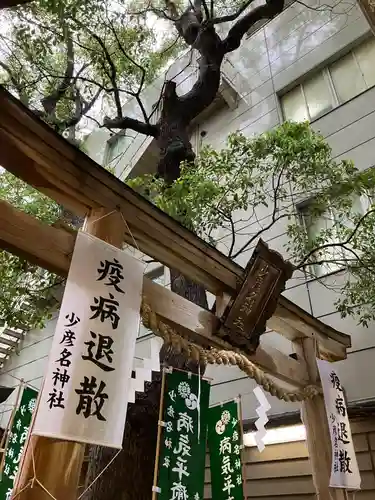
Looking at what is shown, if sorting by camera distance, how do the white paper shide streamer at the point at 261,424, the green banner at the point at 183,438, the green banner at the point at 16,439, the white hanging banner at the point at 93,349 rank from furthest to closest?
the green banner at the point at 16,439 < the white paper shide streamer at the point at 261,424 < the green banner at the point at 183,438 < the white hanging banner at the point at 93,349

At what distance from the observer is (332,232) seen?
8227 millimetres

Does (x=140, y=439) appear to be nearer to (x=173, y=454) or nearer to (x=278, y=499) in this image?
(x=173, y=454)

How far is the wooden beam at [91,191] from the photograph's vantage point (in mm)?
3201

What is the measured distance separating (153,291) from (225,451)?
2.62 metres

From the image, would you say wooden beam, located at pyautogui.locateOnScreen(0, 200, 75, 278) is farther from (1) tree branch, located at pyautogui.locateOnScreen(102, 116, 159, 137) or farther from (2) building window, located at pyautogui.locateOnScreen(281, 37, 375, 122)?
(2) building window, located at pyautogui.locateOnScreen(281, 37, 375, 122)

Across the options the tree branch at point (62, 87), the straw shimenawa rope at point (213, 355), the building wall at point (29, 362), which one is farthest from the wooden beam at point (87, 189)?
the building wall at point (29, 362)

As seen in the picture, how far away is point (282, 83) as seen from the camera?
439 inches

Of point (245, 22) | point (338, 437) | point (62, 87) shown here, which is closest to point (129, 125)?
point (62, 87)

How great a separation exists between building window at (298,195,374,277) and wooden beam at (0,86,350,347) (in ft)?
12.3

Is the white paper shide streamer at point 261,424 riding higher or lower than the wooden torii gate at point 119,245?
lower

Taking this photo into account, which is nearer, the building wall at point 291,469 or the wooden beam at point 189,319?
the wooden beam at point 189,319

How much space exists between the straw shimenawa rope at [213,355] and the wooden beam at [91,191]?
0.64m

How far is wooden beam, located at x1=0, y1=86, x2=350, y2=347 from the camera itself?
320 centimetres

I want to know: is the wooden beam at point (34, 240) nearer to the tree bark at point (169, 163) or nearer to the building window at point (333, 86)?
the tree bark at point (169, 163)
